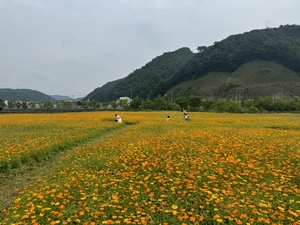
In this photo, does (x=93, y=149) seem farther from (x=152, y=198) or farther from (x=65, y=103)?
(x=65, y=103)

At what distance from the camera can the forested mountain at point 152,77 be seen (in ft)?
463

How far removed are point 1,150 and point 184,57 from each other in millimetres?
176317

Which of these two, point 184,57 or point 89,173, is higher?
point 184,57

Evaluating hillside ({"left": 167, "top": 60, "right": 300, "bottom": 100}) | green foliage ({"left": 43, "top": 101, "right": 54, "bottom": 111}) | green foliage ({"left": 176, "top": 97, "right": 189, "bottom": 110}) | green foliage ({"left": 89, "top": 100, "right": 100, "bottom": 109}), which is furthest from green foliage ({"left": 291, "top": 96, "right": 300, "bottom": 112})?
green foliage ({"left": 43, "top": 101, "right": 54, "bottom": 111})

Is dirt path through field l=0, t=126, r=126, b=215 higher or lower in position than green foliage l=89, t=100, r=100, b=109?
lower

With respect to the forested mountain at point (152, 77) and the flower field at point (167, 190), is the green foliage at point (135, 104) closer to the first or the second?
the forested mountain at point (152, 77)

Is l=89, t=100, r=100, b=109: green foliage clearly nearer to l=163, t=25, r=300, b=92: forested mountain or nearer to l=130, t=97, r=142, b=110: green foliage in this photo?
l=130, t=97, r=142, b=110: green foliage

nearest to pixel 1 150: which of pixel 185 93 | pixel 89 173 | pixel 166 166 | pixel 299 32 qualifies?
pixel 89 173

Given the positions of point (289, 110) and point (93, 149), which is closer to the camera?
point (93, 149)

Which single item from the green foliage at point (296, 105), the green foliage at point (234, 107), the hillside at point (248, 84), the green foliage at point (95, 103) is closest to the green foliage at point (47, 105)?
the green foliage at point (95, 103)

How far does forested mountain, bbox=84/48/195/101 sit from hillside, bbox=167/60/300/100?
564 inches

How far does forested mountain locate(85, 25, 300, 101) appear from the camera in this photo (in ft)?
350

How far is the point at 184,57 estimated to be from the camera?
580 ft

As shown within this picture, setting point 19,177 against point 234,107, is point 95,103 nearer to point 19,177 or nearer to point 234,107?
point 234,107
